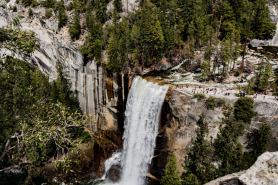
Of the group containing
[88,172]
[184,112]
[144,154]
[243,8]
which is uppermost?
[243,8]

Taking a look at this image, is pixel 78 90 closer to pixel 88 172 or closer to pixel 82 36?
pixel 82 36

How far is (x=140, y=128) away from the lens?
32531 millimetres

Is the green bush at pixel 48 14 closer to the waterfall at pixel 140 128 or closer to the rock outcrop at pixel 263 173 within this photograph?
the waterfall at pixel 140 128

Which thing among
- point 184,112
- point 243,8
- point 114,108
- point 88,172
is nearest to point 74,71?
point 114,108

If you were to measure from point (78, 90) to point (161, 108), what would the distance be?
2678 centimetres

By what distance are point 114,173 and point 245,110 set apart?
Result: 26.7m

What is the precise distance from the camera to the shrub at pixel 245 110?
23.3 meters

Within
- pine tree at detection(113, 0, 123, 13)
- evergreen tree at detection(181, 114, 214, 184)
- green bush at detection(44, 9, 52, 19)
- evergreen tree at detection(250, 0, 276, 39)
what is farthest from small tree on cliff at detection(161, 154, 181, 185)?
green bush at detection(44, 9, 52, 19)

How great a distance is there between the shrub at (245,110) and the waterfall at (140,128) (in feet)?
37.3

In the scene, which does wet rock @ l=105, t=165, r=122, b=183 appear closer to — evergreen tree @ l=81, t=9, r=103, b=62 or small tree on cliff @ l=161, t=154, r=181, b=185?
small tree on cliff @ l=161, t=154, r=181, b=185

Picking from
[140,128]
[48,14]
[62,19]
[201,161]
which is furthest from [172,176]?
[48,14]

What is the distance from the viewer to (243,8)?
49.2m

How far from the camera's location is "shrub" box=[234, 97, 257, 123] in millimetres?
23266

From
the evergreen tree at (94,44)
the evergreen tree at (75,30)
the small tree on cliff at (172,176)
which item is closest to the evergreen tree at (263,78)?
the small tree on cliff at (172,176)
